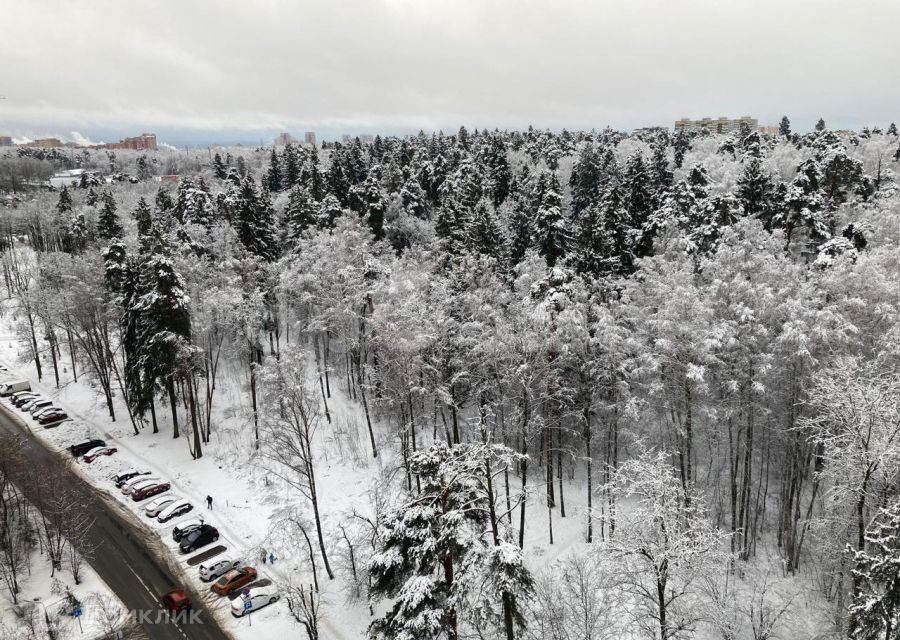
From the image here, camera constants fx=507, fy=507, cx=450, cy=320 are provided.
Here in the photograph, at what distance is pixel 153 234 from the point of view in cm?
3544

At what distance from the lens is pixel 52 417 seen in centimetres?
4234

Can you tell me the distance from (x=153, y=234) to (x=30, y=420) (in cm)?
2177

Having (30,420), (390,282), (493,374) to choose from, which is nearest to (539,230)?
(390,282)

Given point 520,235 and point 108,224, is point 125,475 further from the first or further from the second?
point 520,235

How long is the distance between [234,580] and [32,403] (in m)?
32.3

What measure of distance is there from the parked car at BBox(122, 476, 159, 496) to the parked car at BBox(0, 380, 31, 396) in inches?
913

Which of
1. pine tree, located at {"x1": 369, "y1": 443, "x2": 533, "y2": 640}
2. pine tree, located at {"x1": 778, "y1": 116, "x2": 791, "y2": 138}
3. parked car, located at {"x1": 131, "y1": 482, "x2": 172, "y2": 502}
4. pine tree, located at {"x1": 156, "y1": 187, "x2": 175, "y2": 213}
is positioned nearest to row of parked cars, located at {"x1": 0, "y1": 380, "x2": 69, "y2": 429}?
parked car, located at {"x1": 131, "y1": 482, "x2": 172, "y2": 502}

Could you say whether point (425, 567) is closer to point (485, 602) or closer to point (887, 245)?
point (485, 602)

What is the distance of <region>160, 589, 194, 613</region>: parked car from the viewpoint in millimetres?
24250

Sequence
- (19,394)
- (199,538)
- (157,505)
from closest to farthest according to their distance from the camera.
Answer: (199,538), (157,505), (19,394)

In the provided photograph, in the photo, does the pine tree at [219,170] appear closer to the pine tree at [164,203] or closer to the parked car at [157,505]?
the pine tree at [164,203]

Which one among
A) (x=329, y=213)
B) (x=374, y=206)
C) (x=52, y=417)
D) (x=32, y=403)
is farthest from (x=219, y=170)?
(x=52, y=417)

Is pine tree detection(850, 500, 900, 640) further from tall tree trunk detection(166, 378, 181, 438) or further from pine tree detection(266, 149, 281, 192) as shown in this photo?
pine tree detection(266, 149, 281, 192)

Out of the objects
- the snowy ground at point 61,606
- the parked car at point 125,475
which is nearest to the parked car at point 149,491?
the parked car at point 125,475
